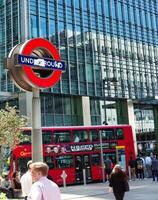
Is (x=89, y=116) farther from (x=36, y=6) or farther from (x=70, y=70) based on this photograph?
(x=36, y=6)

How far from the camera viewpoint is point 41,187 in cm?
572

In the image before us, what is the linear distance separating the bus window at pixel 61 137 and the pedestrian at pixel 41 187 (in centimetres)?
2201

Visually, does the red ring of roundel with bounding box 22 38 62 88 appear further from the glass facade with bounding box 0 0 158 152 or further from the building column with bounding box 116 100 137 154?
the building column with bounding box 116 100 137 154

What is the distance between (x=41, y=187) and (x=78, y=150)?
23.4 metres

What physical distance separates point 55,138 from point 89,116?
58.8 ft

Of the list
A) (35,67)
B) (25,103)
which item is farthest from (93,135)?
(35,67)

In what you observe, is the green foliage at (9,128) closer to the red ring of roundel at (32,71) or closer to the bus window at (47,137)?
the red ring of roundel at (32,71)

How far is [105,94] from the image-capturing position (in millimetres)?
47125

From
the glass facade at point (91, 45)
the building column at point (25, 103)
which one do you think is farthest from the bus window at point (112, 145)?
the glass facade at point (91, 45)

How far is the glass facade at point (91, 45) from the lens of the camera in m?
42.3

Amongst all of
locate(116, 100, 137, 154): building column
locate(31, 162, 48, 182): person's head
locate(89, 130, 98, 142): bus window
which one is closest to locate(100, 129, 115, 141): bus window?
locate(89, 130, 98, 142): bus window

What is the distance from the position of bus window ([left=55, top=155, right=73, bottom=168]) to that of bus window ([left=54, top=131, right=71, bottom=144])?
3.46 feet

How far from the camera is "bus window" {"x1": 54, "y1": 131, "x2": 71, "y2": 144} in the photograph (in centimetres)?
2792

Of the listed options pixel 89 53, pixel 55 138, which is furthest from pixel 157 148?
pixel 55 138
